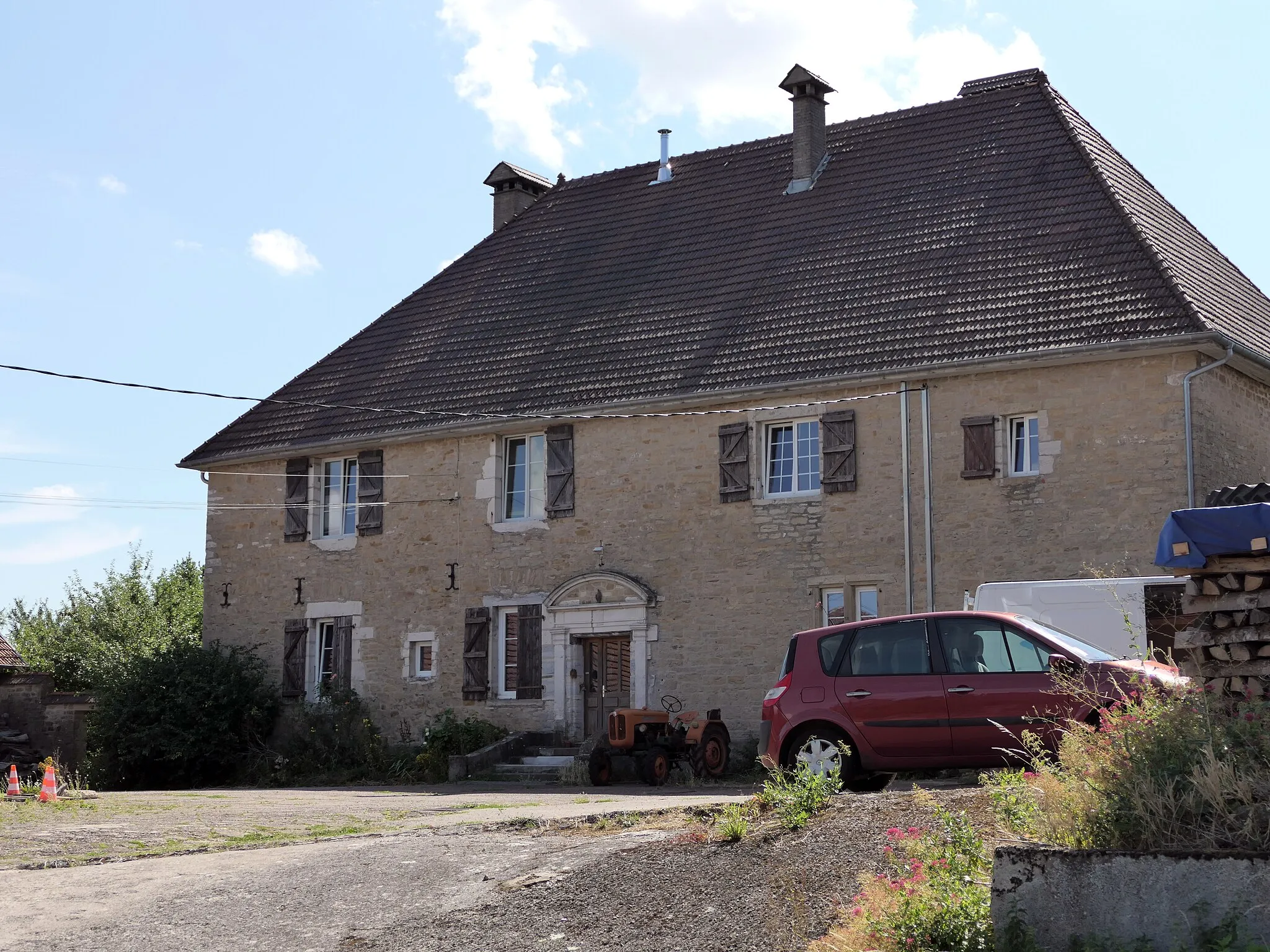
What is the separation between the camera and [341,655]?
24.7m

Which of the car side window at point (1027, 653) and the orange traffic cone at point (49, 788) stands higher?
the car side window at point (1027, 653)

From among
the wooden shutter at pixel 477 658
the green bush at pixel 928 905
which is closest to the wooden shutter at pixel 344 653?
the wooden shutter at pixel 477 658

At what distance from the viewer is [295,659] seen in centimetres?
2530

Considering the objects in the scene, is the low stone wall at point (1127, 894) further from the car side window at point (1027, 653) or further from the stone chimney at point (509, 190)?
the stone chimney at point (509, 190)

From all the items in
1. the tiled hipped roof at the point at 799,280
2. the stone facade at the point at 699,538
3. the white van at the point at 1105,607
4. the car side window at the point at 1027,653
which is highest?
the tiled hipped roof at the point at 799,280

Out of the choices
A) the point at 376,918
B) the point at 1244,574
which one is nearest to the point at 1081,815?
the point at 1244,574

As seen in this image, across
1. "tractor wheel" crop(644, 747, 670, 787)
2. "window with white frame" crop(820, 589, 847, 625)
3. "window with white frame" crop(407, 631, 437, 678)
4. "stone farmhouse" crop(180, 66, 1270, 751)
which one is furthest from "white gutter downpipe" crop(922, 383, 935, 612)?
"window with white frame" crop(407, 631, 437, 678)

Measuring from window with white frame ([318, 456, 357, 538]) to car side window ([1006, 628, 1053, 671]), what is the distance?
580 inches

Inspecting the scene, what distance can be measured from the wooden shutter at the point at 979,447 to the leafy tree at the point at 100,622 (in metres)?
20.6

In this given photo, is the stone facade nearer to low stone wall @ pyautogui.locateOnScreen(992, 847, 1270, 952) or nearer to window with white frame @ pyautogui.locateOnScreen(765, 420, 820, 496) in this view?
window with white frame @ pyautogui.locateOnScreen(765, 420, 820, 496)

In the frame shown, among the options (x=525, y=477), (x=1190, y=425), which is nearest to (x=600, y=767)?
(x=525, y=477)

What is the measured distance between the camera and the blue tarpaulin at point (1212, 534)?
9.05 meters

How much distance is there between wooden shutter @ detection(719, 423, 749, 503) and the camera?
21.1m

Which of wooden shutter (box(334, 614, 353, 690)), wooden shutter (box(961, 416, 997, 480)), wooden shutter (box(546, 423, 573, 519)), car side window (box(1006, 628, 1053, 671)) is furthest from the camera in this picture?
wooden shutter (box(334, 614, 353, 690))
